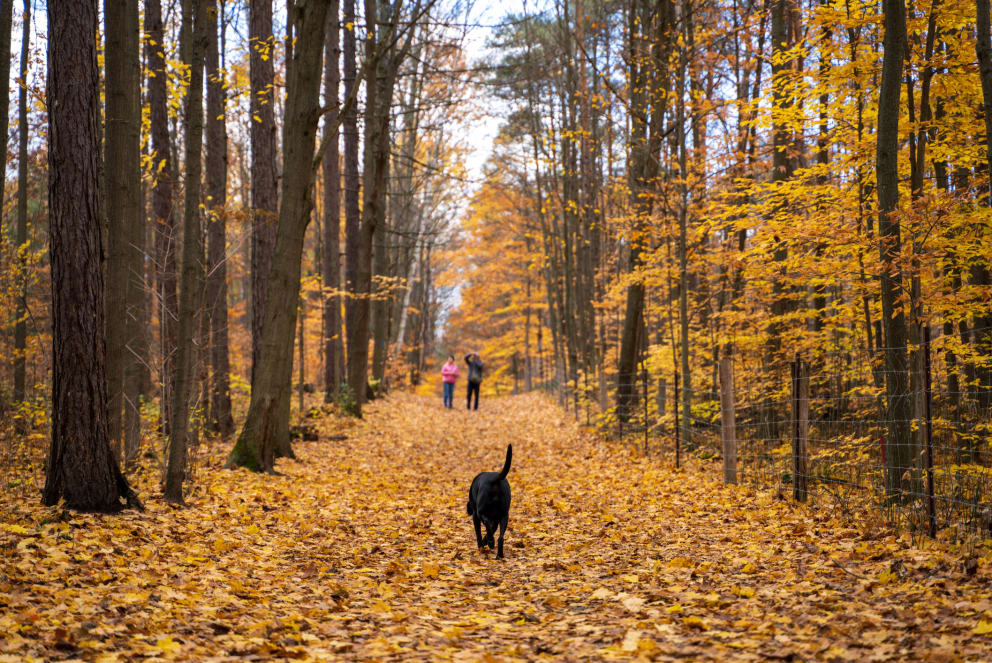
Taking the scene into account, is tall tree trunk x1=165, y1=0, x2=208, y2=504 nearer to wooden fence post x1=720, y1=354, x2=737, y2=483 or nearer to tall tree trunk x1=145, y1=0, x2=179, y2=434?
tall tree trunk x1=145, y1=0, x2=179, y2=434

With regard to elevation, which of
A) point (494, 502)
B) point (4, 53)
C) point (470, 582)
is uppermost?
point (4, 53)

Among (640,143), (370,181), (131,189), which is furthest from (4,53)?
(640,143)

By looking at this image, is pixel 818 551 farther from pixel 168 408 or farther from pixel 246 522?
pixel 168 408

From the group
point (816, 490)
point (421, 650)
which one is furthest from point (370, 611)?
point (816, 490)

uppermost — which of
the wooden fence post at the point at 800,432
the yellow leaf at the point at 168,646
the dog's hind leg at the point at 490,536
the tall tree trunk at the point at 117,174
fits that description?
the tall tree trunk at the point at 117,174

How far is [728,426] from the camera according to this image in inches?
392

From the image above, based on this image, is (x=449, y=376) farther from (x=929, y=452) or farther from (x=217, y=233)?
(x=929, y=452)

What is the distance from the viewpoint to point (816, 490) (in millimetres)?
8242

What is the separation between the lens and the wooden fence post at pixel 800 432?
824 cm

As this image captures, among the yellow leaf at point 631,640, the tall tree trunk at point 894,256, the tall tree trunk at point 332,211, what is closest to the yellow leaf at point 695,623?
the yellow leaf at point 631,640

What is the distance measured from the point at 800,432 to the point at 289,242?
791 centimetres

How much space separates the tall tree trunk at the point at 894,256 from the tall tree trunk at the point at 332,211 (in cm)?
1283

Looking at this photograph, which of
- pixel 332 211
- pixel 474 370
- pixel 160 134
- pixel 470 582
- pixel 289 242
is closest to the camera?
pixel 470 582

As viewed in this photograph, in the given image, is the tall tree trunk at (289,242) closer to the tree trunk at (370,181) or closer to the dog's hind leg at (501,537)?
the tree trunk at (370,181)
